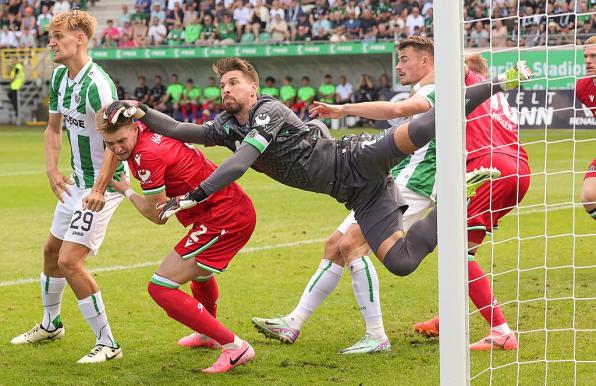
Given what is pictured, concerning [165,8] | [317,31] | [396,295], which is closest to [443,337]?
[396,295]

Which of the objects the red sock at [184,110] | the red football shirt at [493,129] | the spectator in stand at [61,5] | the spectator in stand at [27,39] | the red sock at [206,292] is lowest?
the red sock at [184,110]

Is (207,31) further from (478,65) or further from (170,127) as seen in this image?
(170,127)

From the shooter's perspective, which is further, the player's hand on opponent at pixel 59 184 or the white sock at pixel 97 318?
the player's hand on opponent at pixel 59 184

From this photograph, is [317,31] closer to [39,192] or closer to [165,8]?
[165,8]

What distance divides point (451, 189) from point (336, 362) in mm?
2048

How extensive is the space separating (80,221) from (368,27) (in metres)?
28.7

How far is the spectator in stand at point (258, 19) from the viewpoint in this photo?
35.9 m

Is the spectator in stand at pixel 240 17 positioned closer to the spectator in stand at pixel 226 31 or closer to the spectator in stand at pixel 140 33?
the spectator in stand at pixel 226 31

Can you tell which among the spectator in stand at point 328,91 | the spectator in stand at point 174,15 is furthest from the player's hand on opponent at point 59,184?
the spectator in stand at point 174,15

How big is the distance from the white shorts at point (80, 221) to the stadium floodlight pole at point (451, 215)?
8.90 feet

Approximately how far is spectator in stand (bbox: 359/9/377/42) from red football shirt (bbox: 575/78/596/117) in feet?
85.1

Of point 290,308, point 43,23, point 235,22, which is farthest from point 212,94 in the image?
point 290,308

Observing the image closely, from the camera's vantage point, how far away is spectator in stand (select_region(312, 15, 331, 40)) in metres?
34.5

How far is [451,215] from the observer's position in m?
4.55
